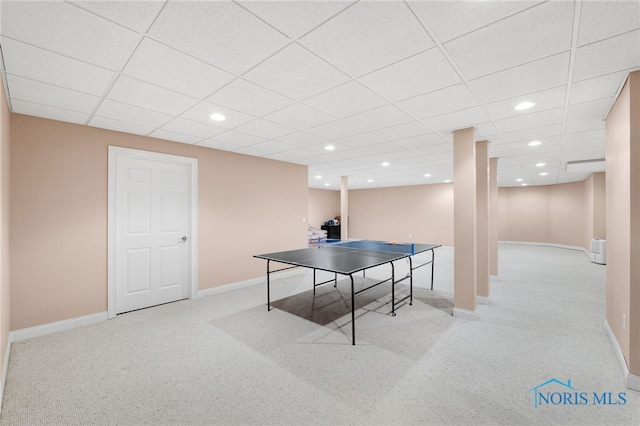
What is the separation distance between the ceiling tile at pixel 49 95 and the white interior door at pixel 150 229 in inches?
38.5

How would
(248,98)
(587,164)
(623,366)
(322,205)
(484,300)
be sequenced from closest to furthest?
(623,366) → (248,98) → (484,300) → (587,164) → (322,205)

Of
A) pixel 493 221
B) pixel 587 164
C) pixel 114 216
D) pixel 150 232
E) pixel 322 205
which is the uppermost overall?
pixel 587 164

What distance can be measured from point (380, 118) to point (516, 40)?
157cm

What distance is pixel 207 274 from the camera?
464cm

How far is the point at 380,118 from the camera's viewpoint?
10.6 ft

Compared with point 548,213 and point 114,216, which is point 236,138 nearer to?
point 114,216

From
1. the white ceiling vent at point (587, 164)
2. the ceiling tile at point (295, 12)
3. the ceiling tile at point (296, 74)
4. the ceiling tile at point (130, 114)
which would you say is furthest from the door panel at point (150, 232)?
the white ceiling vent at point (587, 164)

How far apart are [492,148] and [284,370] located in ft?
15.1

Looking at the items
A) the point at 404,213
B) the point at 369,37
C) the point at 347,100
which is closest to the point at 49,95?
the point at 347,100

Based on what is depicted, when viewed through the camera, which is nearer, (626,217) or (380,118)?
(626,217)

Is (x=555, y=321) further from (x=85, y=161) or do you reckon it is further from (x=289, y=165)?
→ (x=85, y=161)

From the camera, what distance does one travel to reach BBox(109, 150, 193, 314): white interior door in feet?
12.4

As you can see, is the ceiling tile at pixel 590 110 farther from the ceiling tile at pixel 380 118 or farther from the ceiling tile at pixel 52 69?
the ceiling tile at pixel 52 69

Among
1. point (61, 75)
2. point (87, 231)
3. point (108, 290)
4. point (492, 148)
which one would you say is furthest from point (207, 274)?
point (492, 148)
